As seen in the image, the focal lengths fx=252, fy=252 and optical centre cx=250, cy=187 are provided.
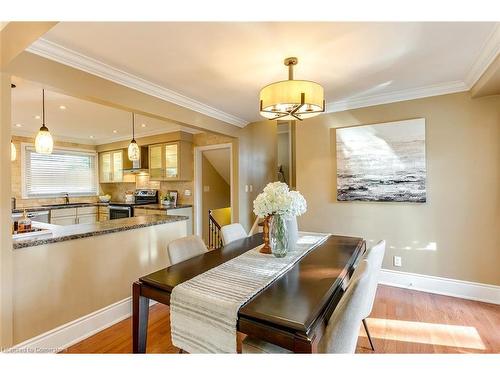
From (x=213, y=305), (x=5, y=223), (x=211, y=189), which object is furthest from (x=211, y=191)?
(x=213, y=305)

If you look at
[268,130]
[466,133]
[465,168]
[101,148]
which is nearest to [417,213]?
[465,168]

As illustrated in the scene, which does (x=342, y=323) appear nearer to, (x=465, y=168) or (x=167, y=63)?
(x=167, y=63)

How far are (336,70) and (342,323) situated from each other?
2109 mm

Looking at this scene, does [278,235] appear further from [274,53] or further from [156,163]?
[156,163]

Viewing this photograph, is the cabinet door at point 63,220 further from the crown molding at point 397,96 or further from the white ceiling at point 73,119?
the crown molding at point 397,96

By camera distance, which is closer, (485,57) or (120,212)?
(485,57)

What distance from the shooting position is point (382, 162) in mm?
2994

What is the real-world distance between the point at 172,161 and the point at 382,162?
3.54m

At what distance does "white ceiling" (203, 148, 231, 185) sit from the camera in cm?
492

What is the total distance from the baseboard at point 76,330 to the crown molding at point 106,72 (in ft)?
6.59

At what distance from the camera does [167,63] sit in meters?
2.14

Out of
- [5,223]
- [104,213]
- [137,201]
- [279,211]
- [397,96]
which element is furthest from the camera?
[104,213]

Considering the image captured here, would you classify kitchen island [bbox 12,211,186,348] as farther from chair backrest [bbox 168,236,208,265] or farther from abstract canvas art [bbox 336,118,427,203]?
abstract canvas art [bbox 336,118,427,203]

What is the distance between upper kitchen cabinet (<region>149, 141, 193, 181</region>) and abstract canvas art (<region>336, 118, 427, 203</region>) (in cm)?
279
